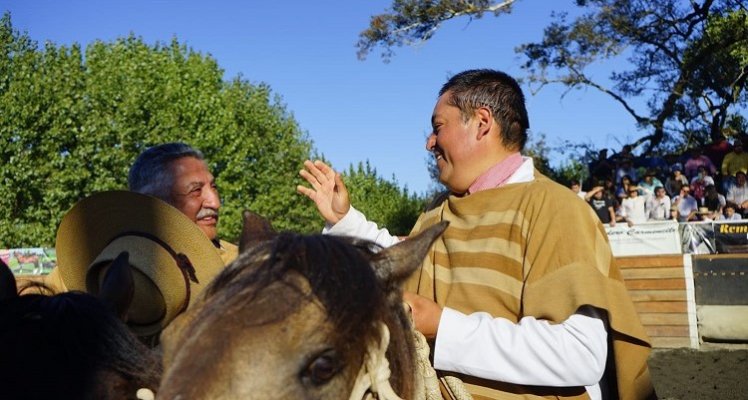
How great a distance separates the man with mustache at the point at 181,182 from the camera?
13.0ft

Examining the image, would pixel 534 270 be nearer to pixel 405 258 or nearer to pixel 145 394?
pixel 405 258

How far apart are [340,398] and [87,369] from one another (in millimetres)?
894

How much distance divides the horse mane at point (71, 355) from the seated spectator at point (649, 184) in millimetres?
17415

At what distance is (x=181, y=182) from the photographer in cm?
396

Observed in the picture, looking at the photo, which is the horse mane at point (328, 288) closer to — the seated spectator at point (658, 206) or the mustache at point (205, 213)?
the mustache at point (205, 213)

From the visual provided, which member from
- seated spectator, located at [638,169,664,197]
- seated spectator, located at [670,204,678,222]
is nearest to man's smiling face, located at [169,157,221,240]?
seated spectator, located at [670,204,678,222]

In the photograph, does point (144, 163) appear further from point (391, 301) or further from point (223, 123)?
point (223, 123)

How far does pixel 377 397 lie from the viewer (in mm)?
1771

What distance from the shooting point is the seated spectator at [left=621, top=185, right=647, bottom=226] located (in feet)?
56.4

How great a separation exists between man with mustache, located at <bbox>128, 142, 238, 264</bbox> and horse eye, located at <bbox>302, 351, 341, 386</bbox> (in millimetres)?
2409

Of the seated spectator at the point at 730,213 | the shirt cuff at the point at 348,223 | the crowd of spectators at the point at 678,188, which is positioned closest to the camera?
the shirt cuff at the point at 348,223

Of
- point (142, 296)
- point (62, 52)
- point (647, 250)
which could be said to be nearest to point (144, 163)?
point (142, 296)

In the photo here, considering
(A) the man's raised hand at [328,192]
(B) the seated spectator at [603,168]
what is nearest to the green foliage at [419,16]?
(B) the seated spectator at [603,168]

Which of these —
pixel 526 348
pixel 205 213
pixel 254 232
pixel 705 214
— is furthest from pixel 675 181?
pixel 254 232
